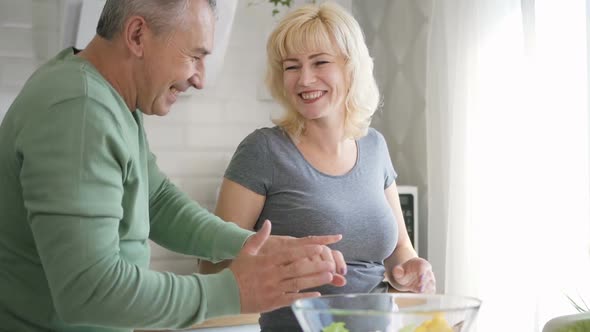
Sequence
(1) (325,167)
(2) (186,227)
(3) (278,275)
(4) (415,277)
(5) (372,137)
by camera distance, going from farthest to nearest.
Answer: (5) (372,137), (1) (325,167), (4) (415,277), (2) (186,227), (3) (278,275)

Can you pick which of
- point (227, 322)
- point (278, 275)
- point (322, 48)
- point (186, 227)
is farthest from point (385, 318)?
point (227, 322)

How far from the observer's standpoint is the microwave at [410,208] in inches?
113

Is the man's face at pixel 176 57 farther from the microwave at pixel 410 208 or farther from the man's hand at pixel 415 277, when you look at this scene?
the microwave at pixel 410 208

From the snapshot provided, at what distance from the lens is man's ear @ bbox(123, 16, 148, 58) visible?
1.23 metres

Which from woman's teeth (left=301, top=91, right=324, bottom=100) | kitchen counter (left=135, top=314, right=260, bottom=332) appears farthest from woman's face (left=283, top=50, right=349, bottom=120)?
kitchen counter (left=135, top=314, right=260, bottom=332)

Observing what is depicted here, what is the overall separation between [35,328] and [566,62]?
5.62 ft

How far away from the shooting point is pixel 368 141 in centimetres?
208

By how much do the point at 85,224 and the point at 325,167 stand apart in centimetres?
94

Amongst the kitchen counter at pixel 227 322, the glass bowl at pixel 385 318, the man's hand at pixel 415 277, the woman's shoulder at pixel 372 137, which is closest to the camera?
the glass bowl at pixel 385 318

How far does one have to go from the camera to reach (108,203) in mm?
1075

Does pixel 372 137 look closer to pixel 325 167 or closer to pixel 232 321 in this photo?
pixel 325 167

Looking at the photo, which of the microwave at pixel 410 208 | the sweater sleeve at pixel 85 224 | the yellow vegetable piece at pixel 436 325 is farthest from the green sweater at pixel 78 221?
the microwave at pixel 410 208

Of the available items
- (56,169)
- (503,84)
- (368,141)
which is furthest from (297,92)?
(56,169)

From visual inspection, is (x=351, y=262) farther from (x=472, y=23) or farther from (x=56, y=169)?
(x=472, y=23)
